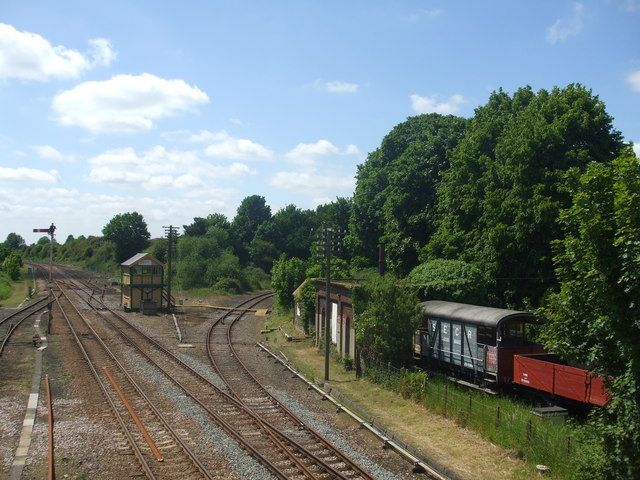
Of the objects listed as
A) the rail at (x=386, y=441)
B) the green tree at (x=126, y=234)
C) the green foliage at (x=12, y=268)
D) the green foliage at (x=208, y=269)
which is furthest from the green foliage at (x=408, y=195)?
the green tree at (x=126, y=234)

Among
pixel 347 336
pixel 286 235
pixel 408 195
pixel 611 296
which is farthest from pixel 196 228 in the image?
pixel 611 296

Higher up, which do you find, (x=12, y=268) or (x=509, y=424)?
(x=12, y=268)

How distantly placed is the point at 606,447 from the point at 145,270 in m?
44.2

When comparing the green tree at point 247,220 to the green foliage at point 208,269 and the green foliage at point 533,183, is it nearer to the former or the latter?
the green foliage at point 208,269

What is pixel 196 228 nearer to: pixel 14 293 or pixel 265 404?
pixel 14 293

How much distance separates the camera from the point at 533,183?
32125mm

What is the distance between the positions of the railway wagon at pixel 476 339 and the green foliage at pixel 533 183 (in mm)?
7884

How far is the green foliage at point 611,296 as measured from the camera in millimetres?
10102

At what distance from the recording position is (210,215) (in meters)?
111

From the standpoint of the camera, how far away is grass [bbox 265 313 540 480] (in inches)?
578

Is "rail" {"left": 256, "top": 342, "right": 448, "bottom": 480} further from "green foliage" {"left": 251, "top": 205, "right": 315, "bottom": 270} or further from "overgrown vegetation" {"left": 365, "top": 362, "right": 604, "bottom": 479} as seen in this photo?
"green foliage" {"left": 251, "top": 205, "right": 315, "bottom": 270}

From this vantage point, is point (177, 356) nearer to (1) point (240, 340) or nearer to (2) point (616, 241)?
(1) point (240, 340)

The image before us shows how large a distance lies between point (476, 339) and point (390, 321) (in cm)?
346

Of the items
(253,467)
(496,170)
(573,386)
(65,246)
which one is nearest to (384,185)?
(496,170)
